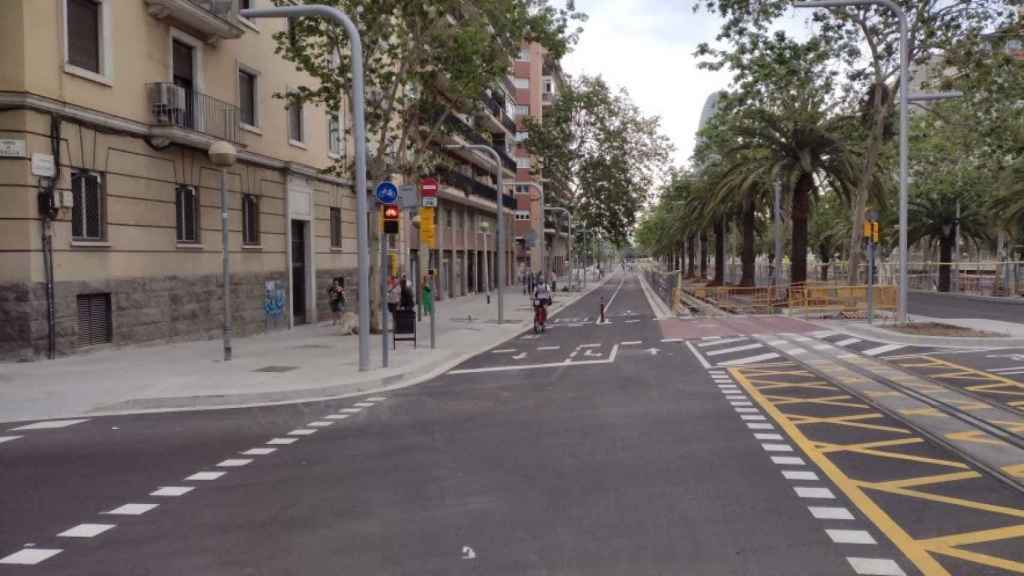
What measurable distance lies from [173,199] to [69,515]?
49.5ft

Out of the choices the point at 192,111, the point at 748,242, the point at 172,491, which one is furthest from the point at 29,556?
the point at 748,242

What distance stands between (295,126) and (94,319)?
37.2 ft

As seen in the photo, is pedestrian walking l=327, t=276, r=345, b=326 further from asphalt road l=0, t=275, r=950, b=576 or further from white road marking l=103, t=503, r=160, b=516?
white road marking l=103, t=503, r=160, b=516

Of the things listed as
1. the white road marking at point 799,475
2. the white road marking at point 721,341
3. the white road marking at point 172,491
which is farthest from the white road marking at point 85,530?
the white road marking at point 721,341

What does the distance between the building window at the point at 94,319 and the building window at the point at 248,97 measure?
759 centimetres

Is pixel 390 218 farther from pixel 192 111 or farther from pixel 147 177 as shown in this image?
Result: pixel 192 111

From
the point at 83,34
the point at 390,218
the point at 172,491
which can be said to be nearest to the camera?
the point at 172,491

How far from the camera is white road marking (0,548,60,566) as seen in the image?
5164 millimetres

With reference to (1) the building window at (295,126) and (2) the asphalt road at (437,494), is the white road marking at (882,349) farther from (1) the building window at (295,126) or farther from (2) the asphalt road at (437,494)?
(1) the building window at (295,126)

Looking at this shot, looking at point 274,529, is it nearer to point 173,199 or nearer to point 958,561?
point 958,561

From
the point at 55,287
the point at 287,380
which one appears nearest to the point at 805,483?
the point at 287,380

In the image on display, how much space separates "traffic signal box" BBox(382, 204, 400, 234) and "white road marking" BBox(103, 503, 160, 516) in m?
9.42

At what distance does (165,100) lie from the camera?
62.2 ft

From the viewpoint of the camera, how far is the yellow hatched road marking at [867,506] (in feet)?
16.2
